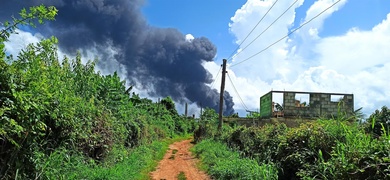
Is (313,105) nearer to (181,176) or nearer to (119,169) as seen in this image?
(181,176)

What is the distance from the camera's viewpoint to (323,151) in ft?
24.8

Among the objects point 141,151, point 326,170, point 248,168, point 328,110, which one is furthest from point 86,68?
point 328,110

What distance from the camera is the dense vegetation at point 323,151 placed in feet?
16.9

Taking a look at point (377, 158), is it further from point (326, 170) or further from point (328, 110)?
point (328, 110)

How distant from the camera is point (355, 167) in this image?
17.2 ft

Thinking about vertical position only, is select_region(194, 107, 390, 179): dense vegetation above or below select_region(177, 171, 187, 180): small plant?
above

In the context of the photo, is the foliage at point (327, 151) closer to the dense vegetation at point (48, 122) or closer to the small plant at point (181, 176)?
the small plant at point (181, 176)

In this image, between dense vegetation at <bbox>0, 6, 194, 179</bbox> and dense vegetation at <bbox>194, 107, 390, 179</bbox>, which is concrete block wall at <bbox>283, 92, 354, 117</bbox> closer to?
dense vegetation at <bbox>194, 107, 390, 179</bbox>

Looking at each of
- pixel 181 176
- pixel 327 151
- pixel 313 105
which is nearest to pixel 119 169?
pixel 181 176

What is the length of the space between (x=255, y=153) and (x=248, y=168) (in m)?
2.64

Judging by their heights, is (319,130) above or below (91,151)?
above

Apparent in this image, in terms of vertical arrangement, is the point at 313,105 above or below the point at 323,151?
above

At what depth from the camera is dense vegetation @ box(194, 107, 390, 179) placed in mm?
5160

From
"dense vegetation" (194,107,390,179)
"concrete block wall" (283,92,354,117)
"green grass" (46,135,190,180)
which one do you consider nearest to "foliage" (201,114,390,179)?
"dense vegetation" (194,107,390,179)
